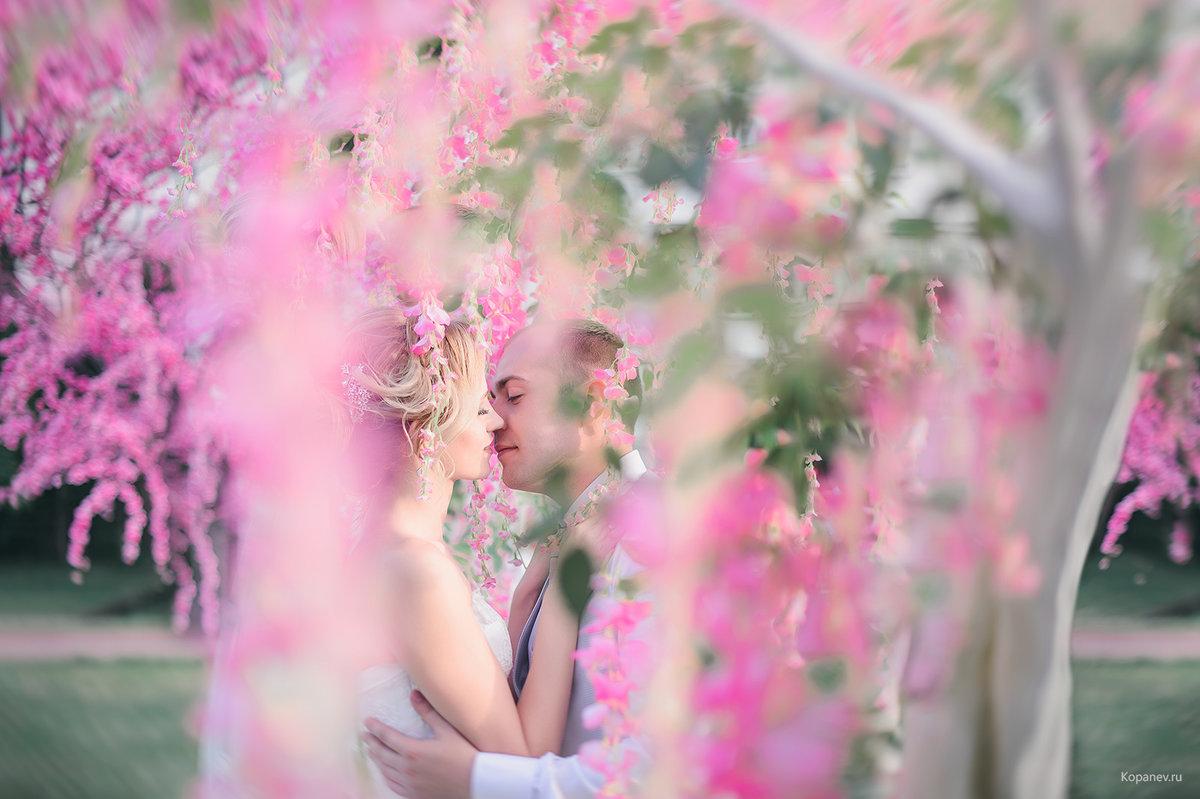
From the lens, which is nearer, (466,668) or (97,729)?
(466,668)

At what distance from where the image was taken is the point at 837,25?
135 centimetres

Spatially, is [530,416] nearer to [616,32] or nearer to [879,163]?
[616,32]

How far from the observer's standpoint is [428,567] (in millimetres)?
1808

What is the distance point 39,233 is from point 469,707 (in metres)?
4.00

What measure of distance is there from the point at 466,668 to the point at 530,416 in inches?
22.9

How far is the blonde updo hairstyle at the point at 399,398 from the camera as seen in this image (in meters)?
1.94

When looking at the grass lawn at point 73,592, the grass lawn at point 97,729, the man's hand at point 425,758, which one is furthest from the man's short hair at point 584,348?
the grass lawn at point 73,592

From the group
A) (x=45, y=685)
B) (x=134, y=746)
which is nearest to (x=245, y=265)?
(x=134, y=746)

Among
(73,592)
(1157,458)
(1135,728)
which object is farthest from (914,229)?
(73,592)

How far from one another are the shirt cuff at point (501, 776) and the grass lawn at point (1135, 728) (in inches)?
179

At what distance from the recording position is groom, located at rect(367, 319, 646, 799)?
1679mm

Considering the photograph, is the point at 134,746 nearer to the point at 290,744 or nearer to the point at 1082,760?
the point at 290,744

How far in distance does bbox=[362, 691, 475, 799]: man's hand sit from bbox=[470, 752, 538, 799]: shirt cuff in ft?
0.07

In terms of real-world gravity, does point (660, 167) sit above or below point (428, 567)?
above
